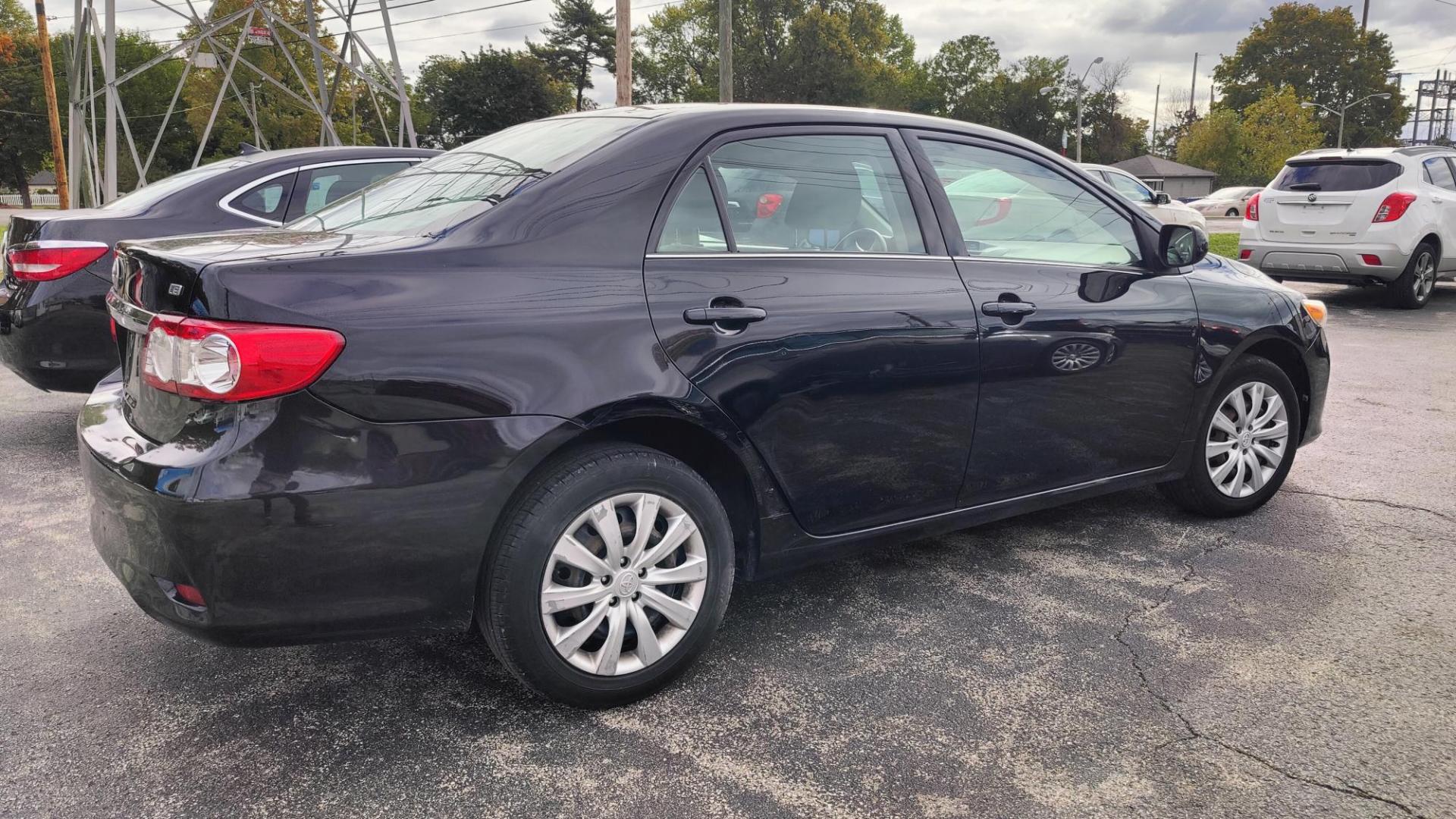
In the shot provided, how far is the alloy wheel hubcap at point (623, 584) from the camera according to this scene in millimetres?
2443

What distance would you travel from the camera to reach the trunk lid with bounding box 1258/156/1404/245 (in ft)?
34.7

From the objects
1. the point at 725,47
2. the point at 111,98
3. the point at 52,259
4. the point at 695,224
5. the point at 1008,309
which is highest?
the point at 725,47

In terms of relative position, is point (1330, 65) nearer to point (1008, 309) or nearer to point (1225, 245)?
point (1225, 245)

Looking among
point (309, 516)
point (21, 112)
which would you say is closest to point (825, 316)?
point (309, 516)

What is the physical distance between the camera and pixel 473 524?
91.0 inches

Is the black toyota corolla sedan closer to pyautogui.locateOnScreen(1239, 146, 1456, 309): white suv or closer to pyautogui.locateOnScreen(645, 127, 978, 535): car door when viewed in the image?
pyautogui.locateOnScreen(645, 127, 978, 535): car door

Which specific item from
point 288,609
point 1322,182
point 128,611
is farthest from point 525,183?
point 1322,182

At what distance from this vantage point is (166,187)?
5.50 metres

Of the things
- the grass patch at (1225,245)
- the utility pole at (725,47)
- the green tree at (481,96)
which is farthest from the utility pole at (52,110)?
the green tree at (481,96)

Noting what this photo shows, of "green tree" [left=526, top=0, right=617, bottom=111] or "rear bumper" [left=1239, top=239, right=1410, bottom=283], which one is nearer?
"rear bumper" [left=1239, top=239, right=1410, bottom=283]

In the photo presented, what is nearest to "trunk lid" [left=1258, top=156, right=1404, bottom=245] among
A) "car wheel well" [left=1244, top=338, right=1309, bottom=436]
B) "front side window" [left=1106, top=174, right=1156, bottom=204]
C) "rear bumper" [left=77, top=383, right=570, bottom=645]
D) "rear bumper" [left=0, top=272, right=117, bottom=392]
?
"front side window" [left=1106, top=174, right=1156, bottom=204]

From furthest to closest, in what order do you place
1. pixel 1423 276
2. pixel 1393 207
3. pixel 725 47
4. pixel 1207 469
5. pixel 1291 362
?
pixel 725 47
pixel 1423 276
pixel 1393 207
pixel 1291 362
pixel 1207 469

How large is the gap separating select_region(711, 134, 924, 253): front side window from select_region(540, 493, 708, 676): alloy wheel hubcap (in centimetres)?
80

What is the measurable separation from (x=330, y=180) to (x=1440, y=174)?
38.1 ft
